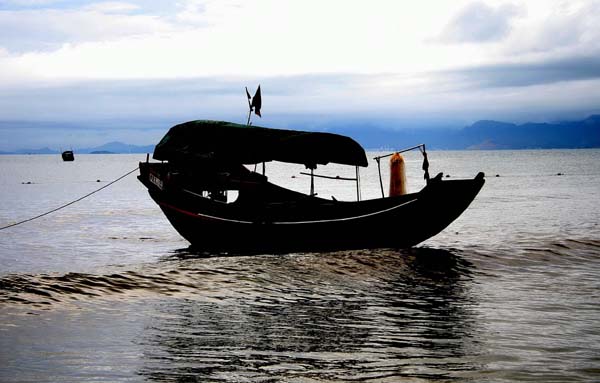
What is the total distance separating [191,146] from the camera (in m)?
21.2

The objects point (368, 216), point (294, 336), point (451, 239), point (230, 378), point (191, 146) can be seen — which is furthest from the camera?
point (451, 239)

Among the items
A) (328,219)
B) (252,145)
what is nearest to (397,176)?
(328,219)

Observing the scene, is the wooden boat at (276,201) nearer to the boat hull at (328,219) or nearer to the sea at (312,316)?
the boat hull at (328,219)

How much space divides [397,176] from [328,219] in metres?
2.63

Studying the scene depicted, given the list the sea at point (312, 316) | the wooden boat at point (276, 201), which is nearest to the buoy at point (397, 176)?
the wooden boat at point (276, 201)

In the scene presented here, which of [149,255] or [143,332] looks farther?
[149,255]

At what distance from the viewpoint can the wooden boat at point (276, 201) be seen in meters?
19.8

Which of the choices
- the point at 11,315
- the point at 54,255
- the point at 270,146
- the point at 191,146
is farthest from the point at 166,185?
the point at 11,315

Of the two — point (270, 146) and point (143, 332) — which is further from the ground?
point (270, 146)

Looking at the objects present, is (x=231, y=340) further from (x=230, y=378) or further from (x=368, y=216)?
(x=368, y=216)

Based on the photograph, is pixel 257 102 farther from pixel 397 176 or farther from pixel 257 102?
pixel 397 176

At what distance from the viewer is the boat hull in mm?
19500

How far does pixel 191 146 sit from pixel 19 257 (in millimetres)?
8052

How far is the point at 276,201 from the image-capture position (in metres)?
21.6
